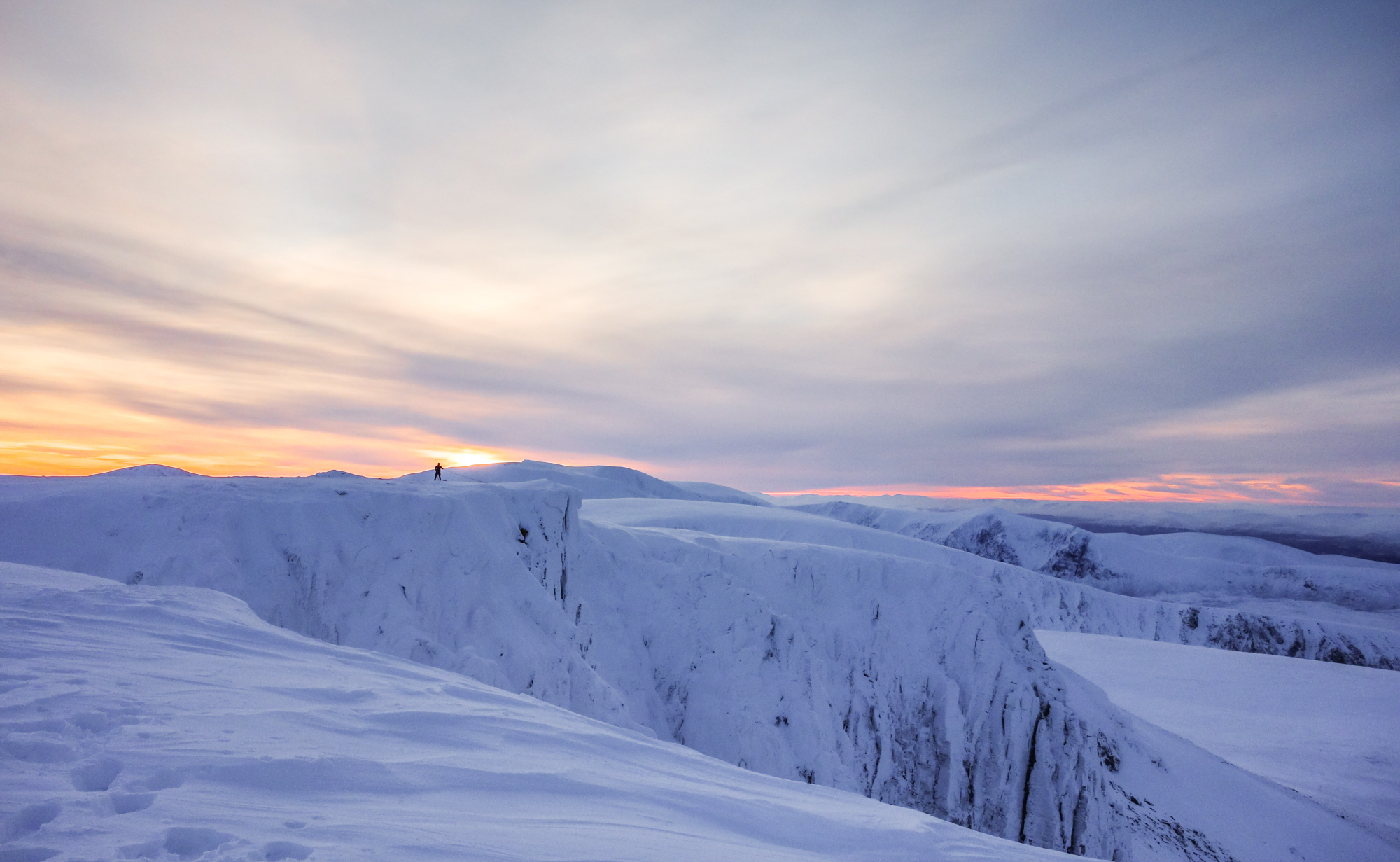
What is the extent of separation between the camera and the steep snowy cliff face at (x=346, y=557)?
13.3 meters

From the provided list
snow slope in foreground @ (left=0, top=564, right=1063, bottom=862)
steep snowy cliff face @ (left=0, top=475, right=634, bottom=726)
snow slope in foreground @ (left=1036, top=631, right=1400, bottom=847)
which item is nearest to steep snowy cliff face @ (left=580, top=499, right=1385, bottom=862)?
steep snowy cliff face @ (left=0, top=475, right=634, bottom=726)

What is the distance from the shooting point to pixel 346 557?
1559cm

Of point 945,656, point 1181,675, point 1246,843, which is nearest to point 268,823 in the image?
point 945,656

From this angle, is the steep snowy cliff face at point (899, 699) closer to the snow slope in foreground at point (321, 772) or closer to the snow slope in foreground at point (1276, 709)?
the snow slope in foreground at point (1276, 709)

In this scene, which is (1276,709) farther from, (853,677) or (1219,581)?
(1219,581)

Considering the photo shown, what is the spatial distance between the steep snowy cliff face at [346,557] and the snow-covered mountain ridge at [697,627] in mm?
47

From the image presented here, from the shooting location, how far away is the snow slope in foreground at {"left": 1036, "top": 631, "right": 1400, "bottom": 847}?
32.7m

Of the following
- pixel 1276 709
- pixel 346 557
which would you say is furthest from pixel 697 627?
pixel 1276 709

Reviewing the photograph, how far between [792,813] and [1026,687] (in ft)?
82.0

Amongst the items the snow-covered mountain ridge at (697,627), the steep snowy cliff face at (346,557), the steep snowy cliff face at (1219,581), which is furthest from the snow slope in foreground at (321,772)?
the steep snowy cliff face at (1219,581)

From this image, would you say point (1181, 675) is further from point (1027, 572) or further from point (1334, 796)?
point (1027, 572)

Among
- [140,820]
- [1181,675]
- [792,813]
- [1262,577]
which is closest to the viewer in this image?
[140,820]

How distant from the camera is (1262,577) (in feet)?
376

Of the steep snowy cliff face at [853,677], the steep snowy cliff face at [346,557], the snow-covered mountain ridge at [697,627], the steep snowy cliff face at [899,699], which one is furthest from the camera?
the steep snowy cliff face at [899,699]
